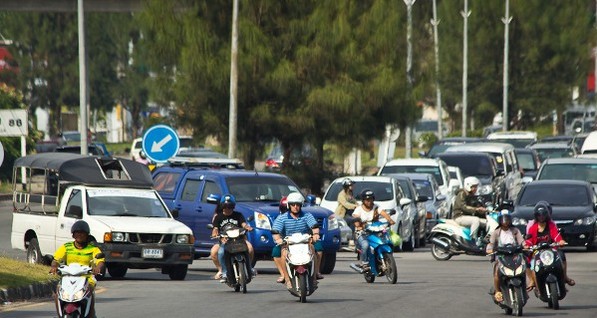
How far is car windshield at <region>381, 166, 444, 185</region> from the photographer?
3753cm

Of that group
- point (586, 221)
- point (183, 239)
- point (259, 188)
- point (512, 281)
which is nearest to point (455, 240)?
point (586, 221)

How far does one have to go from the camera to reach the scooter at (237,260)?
20156mm

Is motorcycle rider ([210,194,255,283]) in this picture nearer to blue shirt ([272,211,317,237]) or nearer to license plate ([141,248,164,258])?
license plate ([141,248,164,258])

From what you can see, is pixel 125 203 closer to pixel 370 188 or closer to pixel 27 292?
pixel 27 292

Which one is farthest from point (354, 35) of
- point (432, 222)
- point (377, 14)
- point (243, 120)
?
point (432, 222)

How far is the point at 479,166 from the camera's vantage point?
41406mm

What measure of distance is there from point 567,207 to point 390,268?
9.34 m

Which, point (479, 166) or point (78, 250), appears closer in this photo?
point (78, 250)

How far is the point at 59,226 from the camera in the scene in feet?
75.9

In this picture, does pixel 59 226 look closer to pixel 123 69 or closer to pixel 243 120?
pixel 243 120

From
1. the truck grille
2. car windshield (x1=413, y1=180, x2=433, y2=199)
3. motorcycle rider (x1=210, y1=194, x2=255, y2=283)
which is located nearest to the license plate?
the truck grille

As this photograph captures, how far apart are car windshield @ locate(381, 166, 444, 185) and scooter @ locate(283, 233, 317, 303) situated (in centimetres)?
1848

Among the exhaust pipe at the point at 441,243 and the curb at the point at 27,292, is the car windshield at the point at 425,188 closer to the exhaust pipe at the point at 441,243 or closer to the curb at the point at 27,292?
the exhaust pipe at the point at 441,243

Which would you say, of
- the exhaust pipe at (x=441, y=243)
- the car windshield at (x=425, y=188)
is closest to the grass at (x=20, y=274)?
the exhaust pipe at (x=441, y=243)
